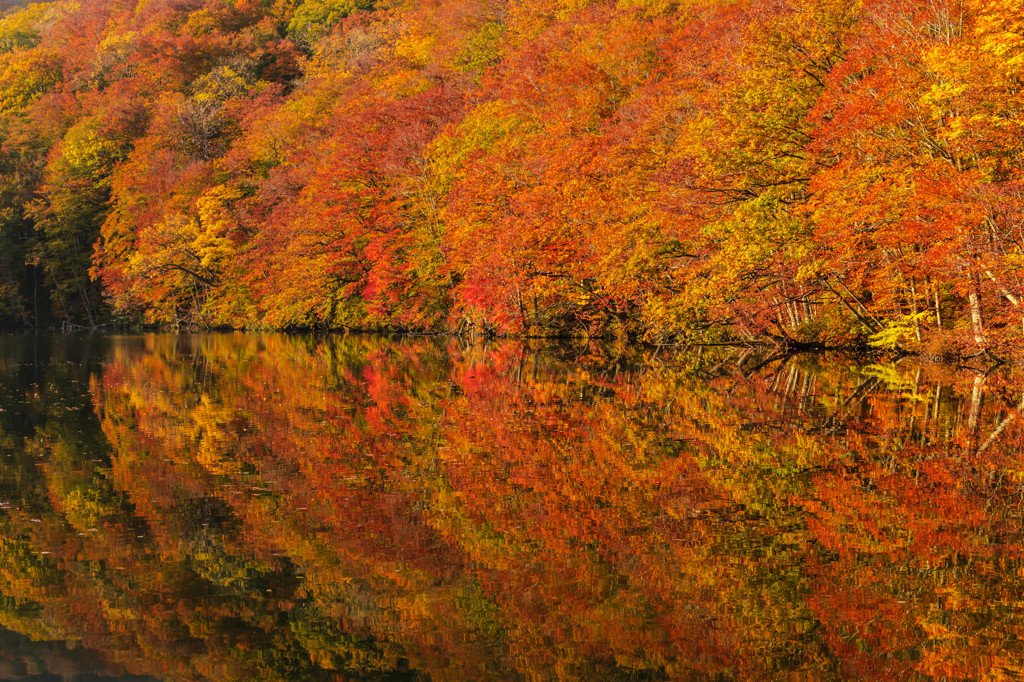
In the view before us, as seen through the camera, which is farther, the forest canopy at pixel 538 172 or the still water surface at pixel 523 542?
the forest canopy at pixel 538 172

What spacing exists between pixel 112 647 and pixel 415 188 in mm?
35589

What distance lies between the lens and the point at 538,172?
3028 cm

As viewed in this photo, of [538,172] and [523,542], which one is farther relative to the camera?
[538,172]

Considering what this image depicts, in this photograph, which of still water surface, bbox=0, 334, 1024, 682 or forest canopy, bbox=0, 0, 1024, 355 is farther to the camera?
forest canopy, bbox=0, 0, 1024, 355

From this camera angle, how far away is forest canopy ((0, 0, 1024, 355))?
57.9 feet

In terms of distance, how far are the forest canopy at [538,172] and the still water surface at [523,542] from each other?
5849mm

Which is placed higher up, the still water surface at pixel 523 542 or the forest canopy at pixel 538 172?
the forest canopy at pixel 538 172

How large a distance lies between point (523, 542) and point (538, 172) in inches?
974

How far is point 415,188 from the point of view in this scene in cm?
3956

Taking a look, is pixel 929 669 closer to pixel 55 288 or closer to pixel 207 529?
pixel 207 529

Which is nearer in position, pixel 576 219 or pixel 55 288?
pixel 576 219

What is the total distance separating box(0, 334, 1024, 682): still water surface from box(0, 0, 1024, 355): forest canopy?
5.85 metres

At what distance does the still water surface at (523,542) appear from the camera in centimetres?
486

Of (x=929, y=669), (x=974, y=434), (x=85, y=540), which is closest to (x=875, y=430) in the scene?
(x=974, y=434)
